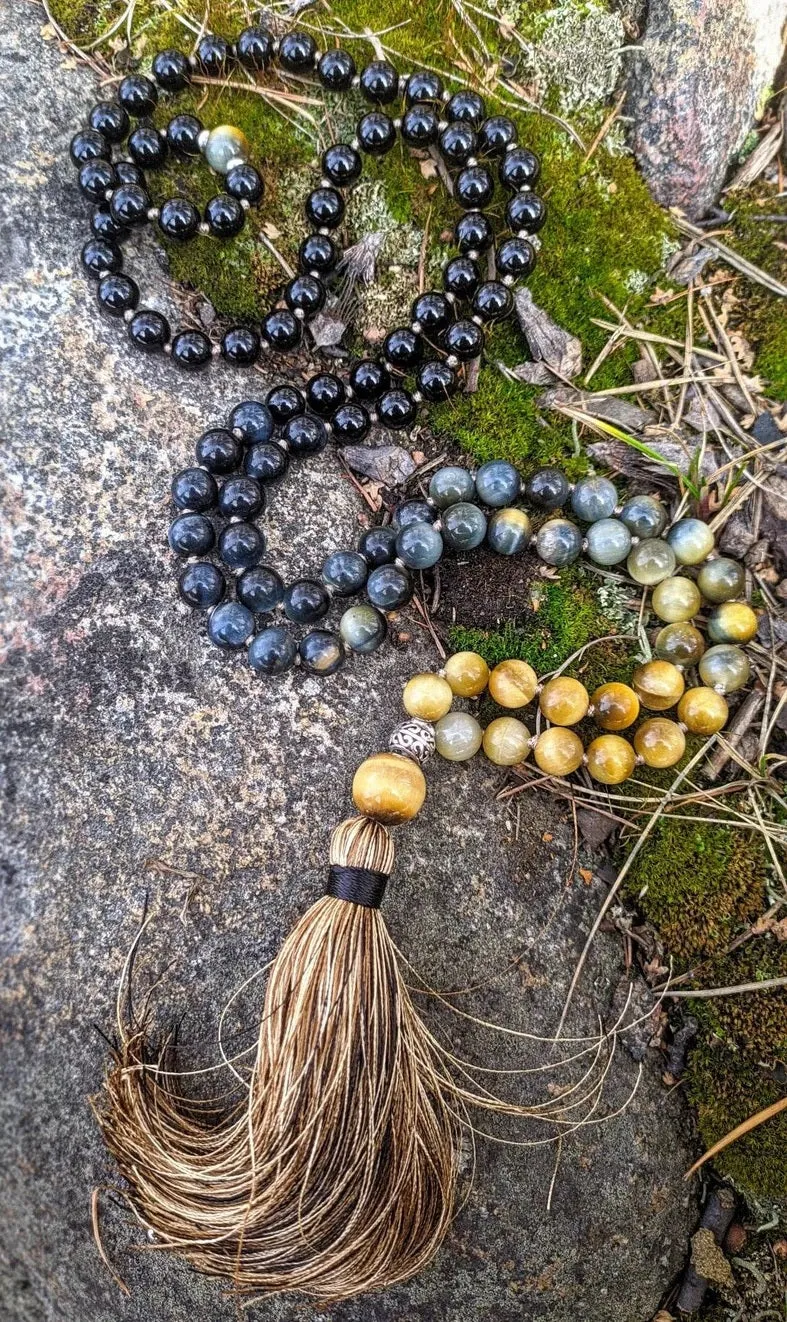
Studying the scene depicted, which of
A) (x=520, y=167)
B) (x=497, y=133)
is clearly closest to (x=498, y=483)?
(x=520, y=167)

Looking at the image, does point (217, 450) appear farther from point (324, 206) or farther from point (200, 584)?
point (324, 206)

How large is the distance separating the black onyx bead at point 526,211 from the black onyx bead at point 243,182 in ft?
2.85

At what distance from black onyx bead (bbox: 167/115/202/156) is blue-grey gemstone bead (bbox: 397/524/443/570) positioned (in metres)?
1.53

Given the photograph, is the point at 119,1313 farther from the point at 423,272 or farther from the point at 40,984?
the point at 423,272

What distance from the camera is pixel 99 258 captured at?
284 centimetres

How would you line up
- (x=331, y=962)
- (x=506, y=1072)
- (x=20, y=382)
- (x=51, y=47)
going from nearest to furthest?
(x=331, y=962), (x=506, y=1072), (x=20, y=382), (x=51, y=47)

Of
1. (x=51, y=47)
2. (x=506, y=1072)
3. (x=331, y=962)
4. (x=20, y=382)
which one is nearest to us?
(x=331, y=962)

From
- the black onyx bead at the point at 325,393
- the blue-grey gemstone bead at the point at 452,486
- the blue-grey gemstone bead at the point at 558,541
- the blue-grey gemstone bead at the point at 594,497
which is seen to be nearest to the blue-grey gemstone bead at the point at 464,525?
the blue-grey gemstone bead at the point at 452,486

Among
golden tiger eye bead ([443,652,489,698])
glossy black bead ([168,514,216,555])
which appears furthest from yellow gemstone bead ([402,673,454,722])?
glossy black bead ([168,514,216,555])

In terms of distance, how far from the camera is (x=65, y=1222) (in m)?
2.35

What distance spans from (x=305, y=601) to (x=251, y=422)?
66 cm

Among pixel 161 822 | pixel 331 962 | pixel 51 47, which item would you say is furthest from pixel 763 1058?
pixel 51 47

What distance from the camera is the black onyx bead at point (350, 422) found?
2904 mm

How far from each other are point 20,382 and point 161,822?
59.9 inches
